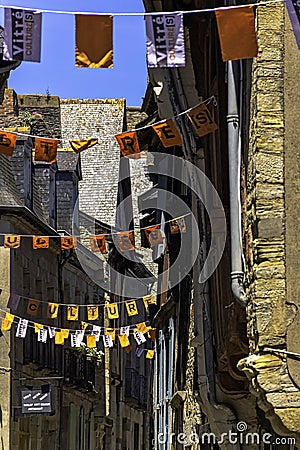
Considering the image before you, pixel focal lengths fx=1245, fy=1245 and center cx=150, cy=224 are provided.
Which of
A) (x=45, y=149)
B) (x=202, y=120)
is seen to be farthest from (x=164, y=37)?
(x=45, y=149)

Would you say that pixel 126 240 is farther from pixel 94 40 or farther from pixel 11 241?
pixel 94 40

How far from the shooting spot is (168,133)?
1087 centimetres

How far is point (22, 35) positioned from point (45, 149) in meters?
3.99

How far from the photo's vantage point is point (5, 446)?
2109 cm

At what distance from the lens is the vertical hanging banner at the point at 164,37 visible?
7602 millimetres

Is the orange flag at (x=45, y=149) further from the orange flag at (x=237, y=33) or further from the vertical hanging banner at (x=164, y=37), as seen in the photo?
the orange flag at (x=237, y=33)

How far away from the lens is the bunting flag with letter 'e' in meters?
7.52

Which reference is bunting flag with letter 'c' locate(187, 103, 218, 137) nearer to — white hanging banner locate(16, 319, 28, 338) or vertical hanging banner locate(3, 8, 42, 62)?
vertical hanging banner locate(3, 8, 42, 62)

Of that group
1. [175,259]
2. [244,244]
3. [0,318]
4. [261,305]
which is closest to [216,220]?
[244,244]

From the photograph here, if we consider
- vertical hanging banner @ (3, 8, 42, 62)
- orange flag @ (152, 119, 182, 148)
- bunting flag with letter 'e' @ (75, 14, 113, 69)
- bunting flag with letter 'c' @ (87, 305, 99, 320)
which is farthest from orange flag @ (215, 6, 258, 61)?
bunting flag with letter 'c' @ (87, 305, 99, 320)

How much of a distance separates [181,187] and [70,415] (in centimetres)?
1242

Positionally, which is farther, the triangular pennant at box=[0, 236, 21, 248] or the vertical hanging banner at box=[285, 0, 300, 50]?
the triangular pennant at box=[0, 236, 21, 248]

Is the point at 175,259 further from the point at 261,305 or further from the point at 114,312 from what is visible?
the point at 261,305

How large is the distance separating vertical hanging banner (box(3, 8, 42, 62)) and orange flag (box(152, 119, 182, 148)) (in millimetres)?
3095
